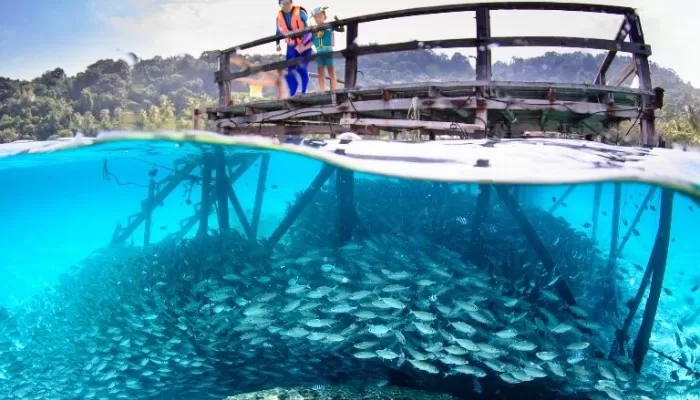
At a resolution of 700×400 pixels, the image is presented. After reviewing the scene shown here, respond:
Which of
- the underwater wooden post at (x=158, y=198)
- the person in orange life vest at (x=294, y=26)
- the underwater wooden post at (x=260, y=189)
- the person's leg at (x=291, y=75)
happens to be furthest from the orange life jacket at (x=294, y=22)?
the underwater wooden post at (x=158, y=198)

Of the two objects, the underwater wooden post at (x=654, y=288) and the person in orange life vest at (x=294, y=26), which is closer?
the underwater wooden post at (x=654, y=288)

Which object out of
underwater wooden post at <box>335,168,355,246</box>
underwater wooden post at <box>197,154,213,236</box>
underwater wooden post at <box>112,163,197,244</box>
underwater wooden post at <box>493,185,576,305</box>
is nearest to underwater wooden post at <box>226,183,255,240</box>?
underwater wooden post at <box>197,154,213,236</box>

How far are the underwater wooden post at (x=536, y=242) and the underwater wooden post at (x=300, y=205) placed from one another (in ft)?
10.4

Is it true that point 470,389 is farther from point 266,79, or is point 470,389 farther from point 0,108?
point 0,108

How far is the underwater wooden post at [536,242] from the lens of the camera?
6.85 metres

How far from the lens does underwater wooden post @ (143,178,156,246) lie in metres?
8.94

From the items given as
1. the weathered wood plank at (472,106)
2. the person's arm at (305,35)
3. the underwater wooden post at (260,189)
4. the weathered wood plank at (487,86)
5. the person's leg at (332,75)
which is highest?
the person's arm at (305,35)

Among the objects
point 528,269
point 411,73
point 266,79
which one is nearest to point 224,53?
point 266,79

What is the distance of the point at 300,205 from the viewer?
8320mm

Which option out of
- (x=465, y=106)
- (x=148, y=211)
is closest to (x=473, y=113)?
(x=465, y=106)

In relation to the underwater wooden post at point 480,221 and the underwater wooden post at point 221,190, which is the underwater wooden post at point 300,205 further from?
the underwater wooden post at point 480,221

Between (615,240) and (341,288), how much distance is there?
505 centimetres

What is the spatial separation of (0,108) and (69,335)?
88.4 feet

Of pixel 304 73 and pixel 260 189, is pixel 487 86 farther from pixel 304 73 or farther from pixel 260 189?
pixel 260 189
